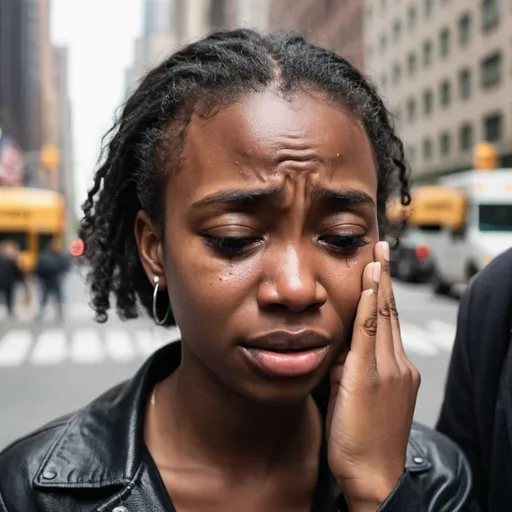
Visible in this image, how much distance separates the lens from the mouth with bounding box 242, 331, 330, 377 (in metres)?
1.49

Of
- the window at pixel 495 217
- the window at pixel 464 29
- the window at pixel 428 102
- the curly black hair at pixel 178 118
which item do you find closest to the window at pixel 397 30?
the window at pixel 428 102

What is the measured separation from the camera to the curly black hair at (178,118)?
162 cm

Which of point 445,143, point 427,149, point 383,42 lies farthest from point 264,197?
point 383,42

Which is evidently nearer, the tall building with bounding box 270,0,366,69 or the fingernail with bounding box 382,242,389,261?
the fingernail with bounding box 382,242,389,261

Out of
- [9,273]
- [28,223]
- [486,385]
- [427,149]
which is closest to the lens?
[486,385]

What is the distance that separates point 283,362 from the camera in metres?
1.49

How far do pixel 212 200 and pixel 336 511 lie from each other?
27.7 inches

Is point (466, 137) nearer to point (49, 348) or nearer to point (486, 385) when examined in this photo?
point (49, 348)

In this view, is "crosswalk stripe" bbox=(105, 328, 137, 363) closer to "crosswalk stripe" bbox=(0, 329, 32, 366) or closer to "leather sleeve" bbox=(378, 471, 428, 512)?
"crosswalk stripe" bbox=(0, 329, 32, 366)

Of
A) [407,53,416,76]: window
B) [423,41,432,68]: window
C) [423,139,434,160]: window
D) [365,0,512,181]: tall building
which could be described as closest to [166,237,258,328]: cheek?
[365,0,512,181]: tall building

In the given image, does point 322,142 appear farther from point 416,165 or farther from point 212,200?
point 416,165

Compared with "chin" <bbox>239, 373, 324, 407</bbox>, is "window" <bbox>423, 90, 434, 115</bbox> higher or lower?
higher

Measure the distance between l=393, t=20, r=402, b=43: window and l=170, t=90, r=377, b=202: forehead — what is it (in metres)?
50.3

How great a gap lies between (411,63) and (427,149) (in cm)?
654
